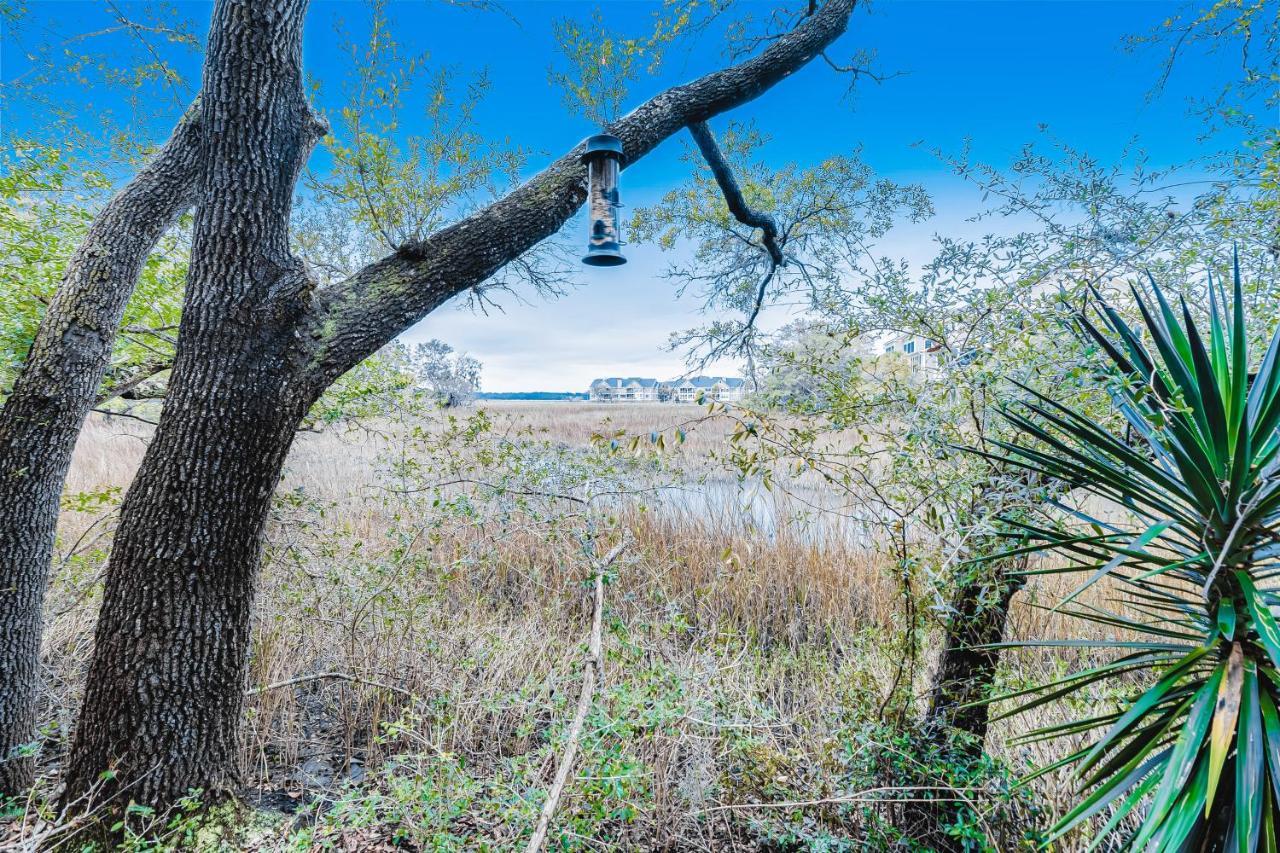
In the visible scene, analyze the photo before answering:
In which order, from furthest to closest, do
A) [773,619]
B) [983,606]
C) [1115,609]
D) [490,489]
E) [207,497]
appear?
[773,619], [1115,609], [490,489], [983,606], [207,497]

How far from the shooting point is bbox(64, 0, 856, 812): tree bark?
1.61 meters

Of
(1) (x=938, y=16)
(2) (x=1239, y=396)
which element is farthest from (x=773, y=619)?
(1) (x=938, y=16)

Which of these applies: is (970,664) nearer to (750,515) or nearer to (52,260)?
(750,515)

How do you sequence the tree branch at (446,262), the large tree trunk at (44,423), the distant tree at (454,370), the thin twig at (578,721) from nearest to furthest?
the thin twig at (578,721)
the tree branch at (446,262)
the large tree trunk at (44,423)
the distant tree at (454,370)

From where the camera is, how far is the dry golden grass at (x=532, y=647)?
7.39 ft

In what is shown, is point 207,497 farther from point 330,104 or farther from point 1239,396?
point 1239,396

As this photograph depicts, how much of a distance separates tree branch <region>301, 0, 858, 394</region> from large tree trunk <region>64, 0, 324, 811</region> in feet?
0.34

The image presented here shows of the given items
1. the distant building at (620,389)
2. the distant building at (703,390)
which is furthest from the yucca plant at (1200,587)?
the distant building at (620,389)

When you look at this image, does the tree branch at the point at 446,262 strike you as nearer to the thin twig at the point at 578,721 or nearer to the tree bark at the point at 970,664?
the thin twig at the point at 578,721

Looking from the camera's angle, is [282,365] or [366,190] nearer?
[282,365]

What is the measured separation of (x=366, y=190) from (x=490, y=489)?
1546mm

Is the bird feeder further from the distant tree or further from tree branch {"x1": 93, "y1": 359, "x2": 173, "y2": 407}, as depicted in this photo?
the distant tree

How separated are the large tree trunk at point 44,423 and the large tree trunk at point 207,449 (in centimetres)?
61

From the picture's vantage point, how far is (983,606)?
72.6 inches
